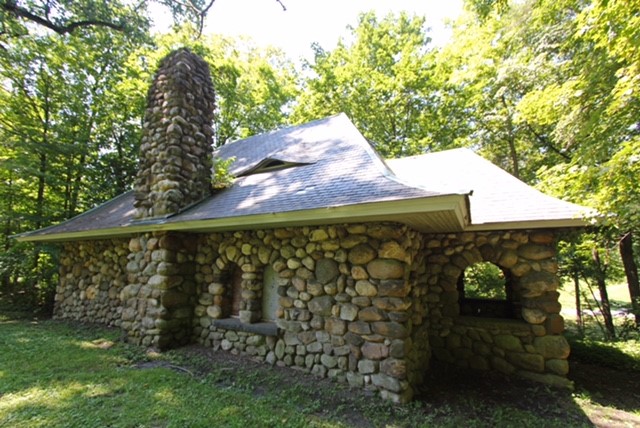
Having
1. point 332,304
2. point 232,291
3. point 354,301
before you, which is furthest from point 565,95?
point 232,291

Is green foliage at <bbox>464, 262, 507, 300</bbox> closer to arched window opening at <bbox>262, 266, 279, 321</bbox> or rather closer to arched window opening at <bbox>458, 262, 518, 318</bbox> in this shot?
arched window opening at <bbox>458, 262, 518, 318</bbox>

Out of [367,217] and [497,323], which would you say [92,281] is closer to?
[367,217]

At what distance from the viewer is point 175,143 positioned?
5406mm

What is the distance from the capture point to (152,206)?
213 inches

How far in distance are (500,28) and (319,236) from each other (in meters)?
7.16

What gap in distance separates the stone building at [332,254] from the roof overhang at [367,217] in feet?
0.07

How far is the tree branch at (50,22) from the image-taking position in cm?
682

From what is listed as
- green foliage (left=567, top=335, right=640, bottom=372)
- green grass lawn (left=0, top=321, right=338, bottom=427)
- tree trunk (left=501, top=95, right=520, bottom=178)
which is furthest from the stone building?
tree trunk (left=501, top=95, right=520, bottom=178)

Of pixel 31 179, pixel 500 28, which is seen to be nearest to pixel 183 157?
pixel 500 28

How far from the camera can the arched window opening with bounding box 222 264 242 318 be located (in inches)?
204

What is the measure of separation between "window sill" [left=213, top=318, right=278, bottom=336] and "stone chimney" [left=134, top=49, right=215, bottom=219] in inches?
81.4

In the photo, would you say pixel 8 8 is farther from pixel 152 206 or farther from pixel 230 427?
pixel 230 427


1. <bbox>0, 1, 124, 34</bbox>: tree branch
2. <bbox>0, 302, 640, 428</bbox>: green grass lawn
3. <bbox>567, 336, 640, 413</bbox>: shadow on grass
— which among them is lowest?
<bbox>567, 336, 640, 413</bbox>: shadow on grass

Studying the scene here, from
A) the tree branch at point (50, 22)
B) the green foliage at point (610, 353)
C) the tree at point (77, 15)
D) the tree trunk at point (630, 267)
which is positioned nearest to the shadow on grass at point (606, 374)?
the green foliage at point (610, 353)
